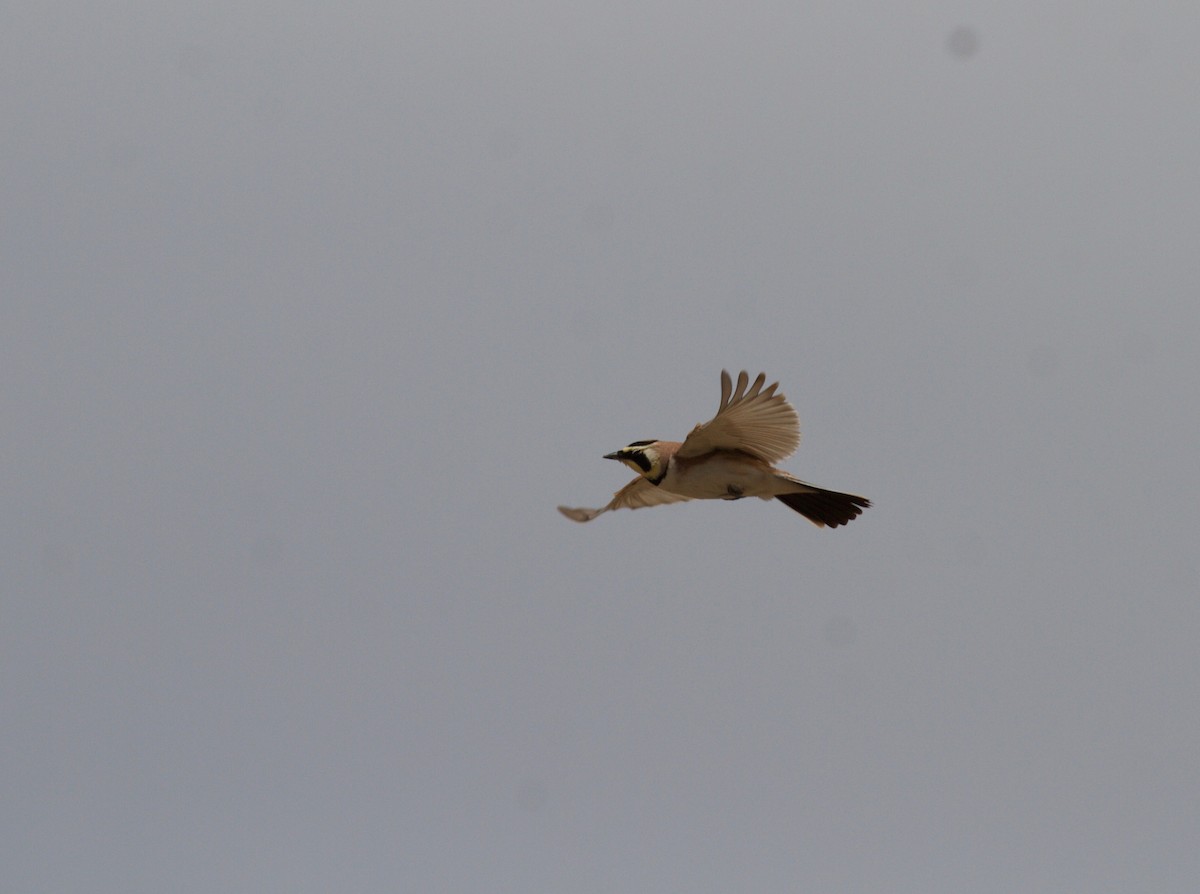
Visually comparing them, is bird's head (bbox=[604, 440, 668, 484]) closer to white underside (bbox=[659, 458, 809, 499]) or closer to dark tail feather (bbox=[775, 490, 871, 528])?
white underside (bbox=[659, 458, 809, 499])

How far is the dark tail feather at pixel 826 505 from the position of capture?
23.7 meters

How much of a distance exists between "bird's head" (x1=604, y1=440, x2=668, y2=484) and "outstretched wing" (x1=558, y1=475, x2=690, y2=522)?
147cm

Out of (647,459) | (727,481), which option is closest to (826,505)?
(727,481)

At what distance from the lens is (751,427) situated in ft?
74.4

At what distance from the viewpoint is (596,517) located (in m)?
25.4

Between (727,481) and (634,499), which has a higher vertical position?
(634,499)

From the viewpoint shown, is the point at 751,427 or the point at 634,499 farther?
the point at 634,499

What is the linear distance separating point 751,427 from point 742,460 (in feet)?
2.44

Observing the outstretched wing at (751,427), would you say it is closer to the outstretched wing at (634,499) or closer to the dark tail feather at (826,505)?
the dark tail feather at (826,505)

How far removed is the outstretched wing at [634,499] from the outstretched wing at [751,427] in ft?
7.45

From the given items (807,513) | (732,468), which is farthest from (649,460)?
(807,513)

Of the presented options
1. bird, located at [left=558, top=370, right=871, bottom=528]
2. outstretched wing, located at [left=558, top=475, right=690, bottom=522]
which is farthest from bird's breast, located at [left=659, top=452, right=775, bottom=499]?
outstretched wing, located at [left=558, top=475, right=690, bottom=522]

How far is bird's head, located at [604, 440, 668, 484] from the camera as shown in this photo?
23406 mm

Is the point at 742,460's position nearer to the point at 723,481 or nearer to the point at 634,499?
the point at 723,481
